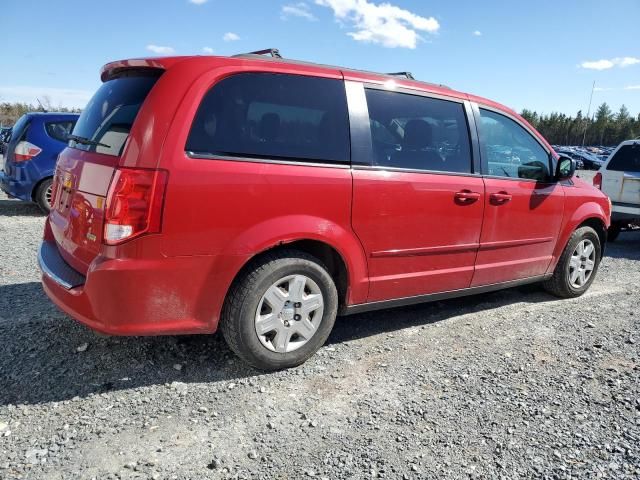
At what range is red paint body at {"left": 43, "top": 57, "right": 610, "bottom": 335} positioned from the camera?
263 centimetres

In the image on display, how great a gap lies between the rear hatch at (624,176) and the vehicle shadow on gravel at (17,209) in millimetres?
9867

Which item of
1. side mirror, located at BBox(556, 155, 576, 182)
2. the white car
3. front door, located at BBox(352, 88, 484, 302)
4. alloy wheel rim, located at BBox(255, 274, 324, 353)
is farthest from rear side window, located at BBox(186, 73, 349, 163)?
the white car

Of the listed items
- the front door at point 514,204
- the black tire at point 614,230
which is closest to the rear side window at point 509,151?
the front door at point 514,204

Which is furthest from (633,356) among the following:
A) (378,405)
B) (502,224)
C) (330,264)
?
(330,264)

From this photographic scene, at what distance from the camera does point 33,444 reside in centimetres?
235

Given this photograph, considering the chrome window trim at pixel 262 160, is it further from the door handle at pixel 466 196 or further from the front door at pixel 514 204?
the front door at pixel 514 204

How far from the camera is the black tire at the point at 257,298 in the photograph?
2926 millimetres

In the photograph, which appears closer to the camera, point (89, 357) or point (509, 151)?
point (89, 357)

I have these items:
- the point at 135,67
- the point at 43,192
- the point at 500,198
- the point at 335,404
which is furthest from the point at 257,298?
the point at 43,192

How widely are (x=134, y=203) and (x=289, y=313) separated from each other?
1.16 metres

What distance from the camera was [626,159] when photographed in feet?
27.7

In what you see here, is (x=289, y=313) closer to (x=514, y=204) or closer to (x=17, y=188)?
(x=514, y=204)

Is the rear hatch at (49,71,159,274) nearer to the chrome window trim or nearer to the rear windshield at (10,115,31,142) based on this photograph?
the chrome window trim

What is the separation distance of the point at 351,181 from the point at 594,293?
3.66 metres
